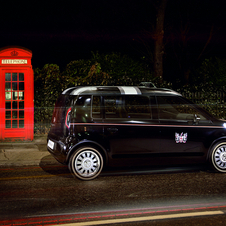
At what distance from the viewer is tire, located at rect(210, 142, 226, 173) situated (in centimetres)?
660

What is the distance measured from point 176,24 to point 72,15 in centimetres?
779

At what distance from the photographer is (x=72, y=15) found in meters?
18.2

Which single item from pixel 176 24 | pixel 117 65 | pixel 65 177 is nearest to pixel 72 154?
pixel 65 177

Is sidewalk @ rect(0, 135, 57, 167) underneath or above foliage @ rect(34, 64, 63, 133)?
underneath

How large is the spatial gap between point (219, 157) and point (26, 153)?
4855mm

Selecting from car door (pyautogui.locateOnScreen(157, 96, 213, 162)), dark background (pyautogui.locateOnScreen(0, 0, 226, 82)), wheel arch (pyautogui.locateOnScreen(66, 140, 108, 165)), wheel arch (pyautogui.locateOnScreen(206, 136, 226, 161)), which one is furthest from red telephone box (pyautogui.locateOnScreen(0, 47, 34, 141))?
dark background (pyautogui.locateOnScreen(0, 0, 226, 82))

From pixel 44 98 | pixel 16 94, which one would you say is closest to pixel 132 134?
pixel 16 94

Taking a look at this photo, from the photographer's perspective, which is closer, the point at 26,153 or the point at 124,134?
the point at 124,134

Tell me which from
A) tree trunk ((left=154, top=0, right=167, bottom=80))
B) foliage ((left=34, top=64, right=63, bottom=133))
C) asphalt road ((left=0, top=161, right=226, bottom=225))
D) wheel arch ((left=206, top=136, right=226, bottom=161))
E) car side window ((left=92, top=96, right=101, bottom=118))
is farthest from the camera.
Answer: tree trunk ((left=154, top=0, right=167, bottom=80))

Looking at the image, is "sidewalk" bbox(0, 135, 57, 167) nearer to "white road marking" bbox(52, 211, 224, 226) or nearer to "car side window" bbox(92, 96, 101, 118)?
"car side window" bbox(92, 96, 101, 118)

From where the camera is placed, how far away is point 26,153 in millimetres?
8617

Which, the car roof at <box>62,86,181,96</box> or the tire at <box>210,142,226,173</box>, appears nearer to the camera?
the car roof at <box>62,86,181,96</box>

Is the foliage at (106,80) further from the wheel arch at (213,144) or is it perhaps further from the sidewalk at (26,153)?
the wheel arch at (213,144)

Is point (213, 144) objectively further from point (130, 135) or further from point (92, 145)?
point (92, 145)
